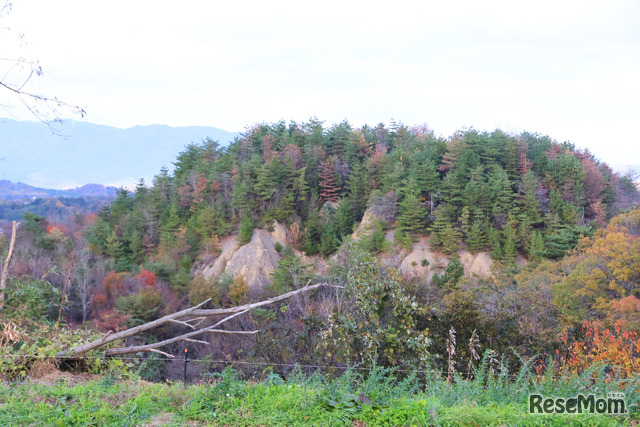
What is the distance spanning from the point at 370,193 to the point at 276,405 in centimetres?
3643

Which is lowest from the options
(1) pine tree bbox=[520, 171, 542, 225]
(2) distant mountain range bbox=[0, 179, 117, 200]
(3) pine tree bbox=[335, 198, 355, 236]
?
(3) pine tree bbox=[335, 198, 355, 236]

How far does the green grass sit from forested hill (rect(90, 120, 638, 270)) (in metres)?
28.1

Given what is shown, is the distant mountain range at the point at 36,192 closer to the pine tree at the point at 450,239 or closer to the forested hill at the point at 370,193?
the forested hill at the point at 370,193

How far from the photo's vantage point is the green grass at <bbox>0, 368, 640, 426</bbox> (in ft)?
11.5

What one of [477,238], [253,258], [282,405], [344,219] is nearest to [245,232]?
[253,258]

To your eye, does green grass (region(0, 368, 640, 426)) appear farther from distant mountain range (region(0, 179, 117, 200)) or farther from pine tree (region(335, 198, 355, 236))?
distant mountain range (region(0, 179, 117, 200))

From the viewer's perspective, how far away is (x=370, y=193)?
130 ft

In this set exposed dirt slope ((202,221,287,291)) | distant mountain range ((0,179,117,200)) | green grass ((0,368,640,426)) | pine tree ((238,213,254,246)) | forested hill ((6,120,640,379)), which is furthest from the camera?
distant mountain range ((0,179,117,200))

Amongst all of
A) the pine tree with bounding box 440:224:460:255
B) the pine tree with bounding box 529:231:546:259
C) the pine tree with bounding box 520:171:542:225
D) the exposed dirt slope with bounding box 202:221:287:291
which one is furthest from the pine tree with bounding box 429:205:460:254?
the exposed dirt slope with bounding box 202:221:287:291

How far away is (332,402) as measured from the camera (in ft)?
12.1

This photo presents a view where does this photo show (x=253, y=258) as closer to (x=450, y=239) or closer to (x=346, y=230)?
(x=346, y=230)

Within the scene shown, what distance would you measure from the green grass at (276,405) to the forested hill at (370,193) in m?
28.1

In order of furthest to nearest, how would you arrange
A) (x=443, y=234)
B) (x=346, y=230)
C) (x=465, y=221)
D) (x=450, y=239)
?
(x=346, y=230) → (x=443, y=234) → (x=465, y=221) → (x=450, y=239)

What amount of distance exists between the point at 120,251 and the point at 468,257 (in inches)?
1226
